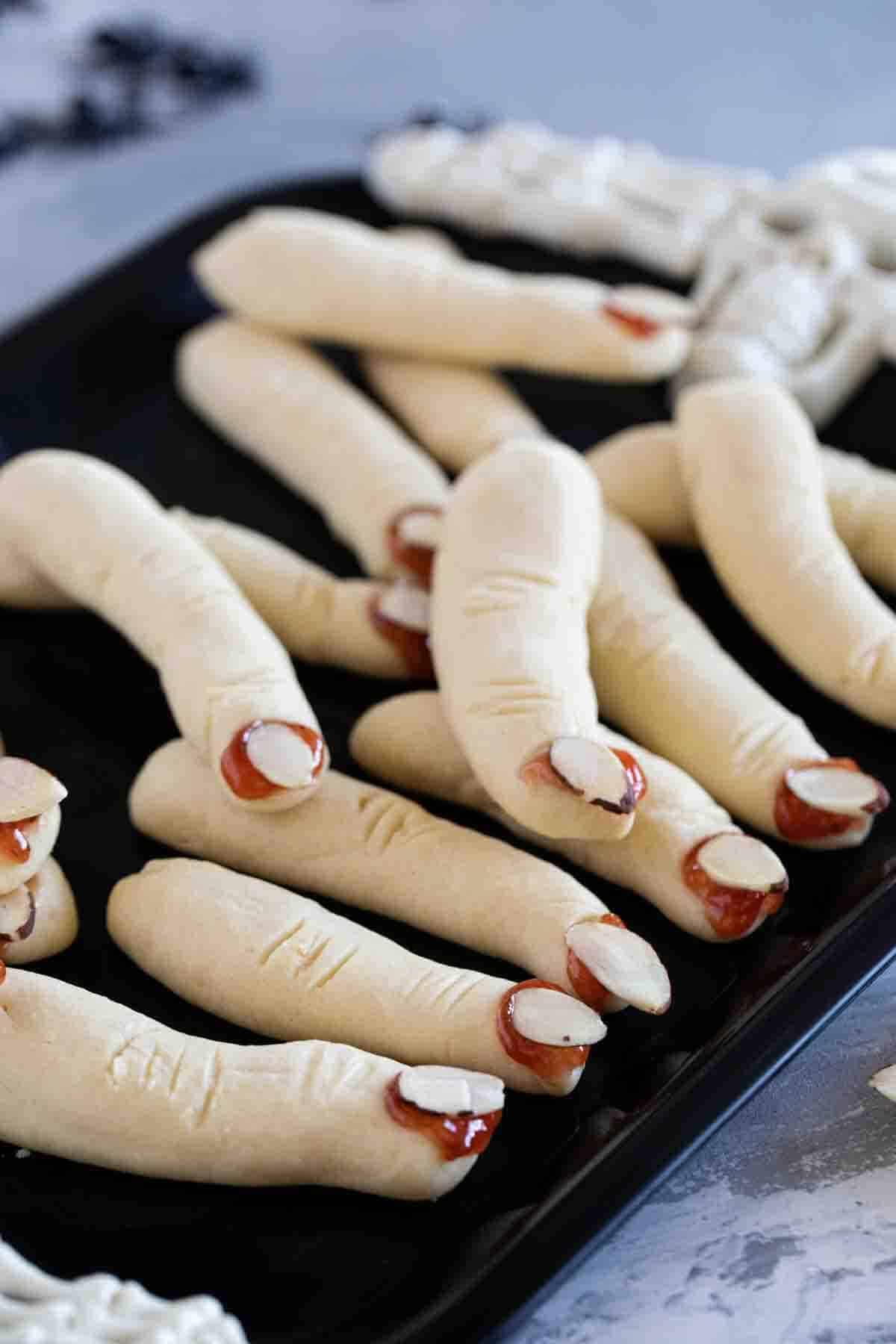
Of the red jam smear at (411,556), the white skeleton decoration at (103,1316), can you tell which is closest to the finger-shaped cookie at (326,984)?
the white skeleton decoration at (103,1316)

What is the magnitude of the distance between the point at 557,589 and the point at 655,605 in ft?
0.44

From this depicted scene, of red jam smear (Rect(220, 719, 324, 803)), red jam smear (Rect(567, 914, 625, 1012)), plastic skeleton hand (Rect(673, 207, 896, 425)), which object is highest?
plastic skeleton hand (Rect(673, 207, 896, 425))

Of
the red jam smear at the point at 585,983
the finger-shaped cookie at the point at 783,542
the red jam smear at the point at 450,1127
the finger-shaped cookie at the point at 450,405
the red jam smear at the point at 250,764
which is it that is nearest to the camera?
the red jam smear at the point at 450,1127

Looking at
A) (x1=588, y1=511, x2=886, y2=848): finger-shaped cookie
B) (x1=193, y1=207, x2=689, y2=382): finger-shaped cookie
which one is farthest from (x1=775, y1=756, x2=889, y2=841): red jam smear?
(x1=193, y1=207, x2=689, y2=382): finger-shaped cookie

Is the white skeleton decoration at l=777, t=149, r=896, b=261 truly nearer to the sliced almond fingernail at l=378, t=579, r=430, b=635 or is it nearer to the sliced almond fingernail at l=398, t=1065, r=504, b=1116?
the sliced almond fingernail at l=378, t=579, r=430, b=635

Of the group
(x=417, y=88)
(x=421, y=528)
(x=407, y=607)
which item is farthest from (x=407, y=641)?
(x=417, y=88)

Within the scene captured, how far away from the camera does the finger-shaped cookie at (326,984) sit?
102 centimetres

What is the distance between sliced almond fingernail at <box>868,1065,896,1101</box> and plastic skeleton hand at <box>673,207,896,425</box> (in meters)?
0.76

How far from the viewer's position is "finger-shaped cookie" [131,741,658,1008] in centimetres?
111

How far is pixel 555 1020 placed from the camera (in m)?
1.02

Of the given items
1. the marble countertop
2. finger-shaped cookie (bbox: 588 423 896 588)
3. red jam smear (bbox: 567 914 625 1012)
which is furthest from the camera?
the marble countertop

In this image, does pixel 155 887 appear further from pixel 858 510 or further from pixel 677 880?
pixel 858 510

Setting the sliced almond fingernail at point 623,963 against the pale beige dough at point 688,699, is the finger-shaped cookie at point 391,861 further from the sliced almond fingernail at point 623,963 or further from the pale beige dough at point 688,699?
the pale beige dough at point 688,699

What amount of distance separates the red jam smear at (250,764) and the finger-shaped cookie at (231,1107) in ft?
0.62
